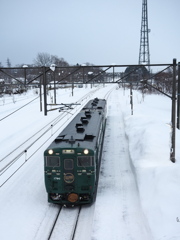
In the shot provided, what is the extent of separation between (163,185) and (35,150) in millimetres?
11872

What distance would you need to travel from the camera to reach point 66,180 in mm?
12711

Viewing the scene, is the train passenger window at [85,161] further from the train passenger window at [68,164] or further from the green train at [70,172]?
the train passenger window at [68,164]

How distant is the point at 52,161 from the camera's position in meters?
12.6

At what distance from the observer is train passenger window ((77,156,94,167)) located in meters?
12.5

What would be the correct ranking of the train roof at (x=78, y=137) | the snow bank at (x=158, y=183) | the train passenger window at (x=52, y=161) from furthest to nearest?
the train roof at (x=78, y=137) → the train passenger window at (x=52, y=161) → the snow bank at (x=158, y=183)

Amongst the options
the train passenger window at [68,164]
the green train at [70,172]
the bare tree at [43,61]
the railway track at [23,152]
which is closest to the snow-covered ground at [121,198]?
the railway track at [23,152]

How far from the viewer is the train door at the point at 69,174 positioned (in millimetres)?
12578

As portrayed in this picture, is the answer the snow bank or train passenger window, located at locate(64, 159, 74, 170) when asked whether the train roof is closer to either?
train passenger window, located at locate(64, 159, 74, 170)

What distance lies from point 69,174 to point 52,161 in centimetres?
97

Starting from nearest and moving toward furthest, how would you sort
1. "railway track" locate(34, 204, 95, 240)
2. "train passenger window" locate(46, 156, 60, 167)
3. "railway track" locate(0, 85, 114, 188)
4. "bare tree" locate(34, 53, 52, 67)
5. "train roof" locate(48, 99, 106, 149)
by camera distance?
"railway track" locate(34, 204, 95, 240) → "train passenger window" locate(46, 156, 60, 167) → "train roof" locate(48, 99, 106, 149) → "railway track" locate(0, 85, 114, 188) → "bare tree" locate(34, 53, 52, 67)

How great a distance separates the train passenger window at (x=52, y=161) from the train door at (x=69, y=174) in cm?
32

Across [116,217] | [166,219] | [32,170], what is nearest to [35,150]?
[32,170]

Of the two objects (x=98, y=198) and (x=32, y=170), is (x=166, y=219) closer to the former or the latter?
(x=98, y=198)

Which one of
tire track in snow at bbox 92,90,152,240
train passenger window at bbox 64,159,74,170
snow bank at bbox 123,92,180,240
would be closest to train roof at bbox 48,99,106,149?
train passenger window at bbox 64,159,74,170
